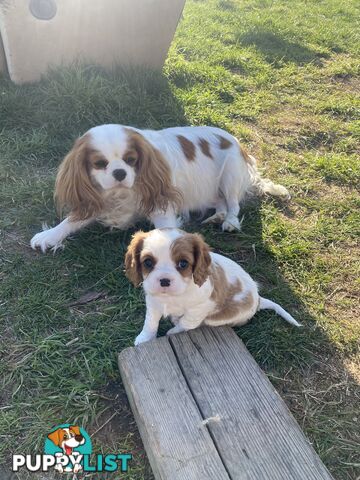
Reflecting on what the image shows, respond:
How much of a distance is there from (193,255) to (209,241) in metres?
1.55

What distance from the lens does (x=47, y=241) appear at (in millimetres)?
3646

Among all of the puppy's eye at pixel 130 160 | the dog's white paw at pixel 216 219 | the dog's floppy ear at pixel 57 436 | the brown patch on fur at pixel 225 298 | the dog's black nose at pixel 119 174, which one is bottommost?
the dog's floppy ear at pixel 57 436

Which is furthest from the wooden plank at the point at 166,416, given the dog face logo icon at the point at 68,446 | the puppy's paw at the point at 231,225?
the puppy's paw at the point at 231,225

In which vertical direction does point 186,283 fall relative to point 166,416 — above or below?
above

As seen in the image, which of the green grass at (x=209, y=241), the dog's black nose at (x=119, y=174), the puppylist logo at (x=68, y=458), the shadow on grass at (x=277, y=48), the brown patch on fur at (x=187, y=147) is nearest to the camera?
the puppylist logo at (x=68, y=458)

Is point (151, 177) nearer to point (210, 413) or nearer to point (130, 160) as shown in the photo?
point (130, 160)

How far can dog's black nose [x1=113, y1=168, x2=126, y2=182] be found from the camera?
3.31 m

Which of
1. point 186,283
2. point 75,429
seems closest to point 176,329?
point 186,283

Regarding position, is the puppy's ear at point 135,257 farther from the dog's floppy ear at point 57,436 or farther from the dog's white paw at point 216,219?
the dog's white paw at point 216,219

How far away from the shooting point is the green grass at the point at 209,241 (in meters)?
2.67

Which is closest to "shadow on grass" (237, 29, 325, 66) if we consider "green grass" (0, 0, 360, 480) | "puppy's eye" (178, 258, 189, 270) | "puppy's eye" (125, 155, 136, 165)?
"green grass" (0, 0, 360, 480)

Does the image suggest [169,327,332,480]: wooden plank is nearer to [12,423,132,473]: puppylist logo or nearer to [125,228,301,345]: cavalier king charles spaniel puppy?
[125,228,301,345]: cavalier king charles spaniel puppy

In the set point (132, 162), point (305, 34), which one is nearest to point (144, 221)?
point (132, 162)

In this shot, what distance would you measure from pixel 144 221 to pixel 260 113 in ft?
8.92
